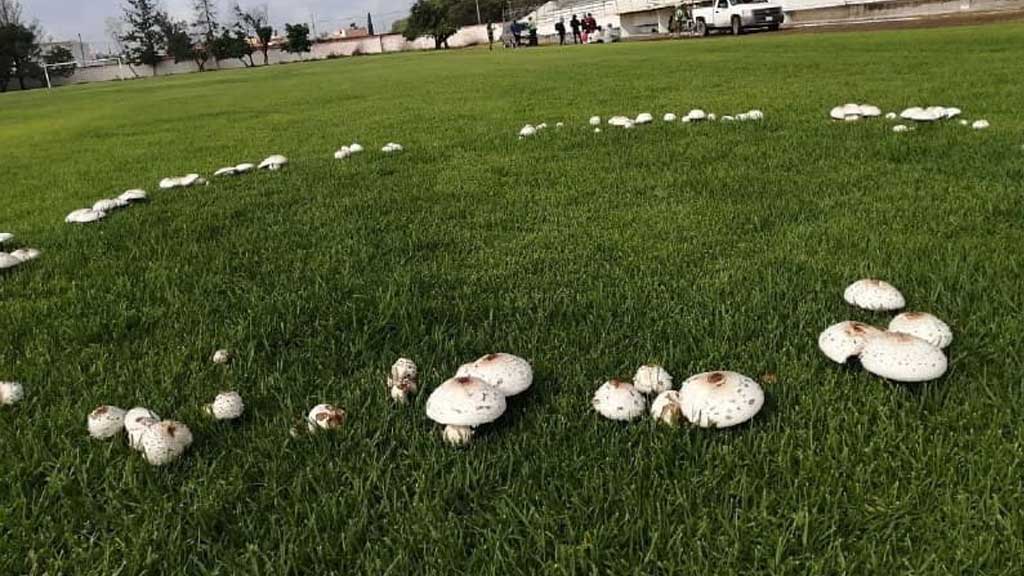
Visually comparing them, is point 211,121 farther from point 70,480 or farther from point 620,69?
point 70,480

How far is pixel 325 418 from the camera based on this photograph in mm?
2285

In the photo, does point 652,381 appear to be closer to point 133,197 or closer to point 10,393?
point 10,393

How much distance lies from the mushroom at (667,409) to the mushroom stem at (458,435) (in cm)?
54

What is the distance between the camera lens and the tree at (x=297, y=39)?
7825cm

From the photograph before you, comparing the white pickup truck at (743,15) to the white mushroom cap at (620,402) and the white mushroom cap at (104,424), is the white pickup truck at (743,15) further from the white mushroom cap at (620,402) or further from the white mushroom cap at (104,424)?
the white mushroom cap at (104,424)

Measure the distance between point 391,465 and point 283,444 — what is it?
0.36 meters

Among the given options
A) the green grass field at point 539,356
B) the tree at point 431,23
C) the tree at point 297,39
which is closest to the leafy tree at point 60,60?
the tree at point 297,39

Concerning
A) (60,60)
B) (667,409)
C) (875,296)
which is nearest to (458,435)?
(667,409)

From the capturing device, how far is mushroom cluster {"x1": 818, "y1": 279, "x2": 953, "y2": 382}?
2223 millimetres

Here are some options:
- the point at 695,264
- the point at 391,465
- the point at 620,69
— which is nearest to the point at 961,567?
the point at 391,465

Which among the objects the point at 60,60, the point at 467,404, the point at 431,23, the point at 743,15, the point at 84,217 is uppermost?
the point at 431,23

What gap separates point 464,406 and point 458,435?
11 centimetres

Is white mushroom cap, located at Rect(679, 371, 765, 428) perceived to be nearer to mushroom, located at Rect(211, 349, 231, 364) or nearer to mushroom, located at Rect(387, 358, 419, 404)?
mushroom, located at Rect(387, 358, 419, 404)

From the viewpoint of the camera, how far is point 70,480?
6.91 feet
